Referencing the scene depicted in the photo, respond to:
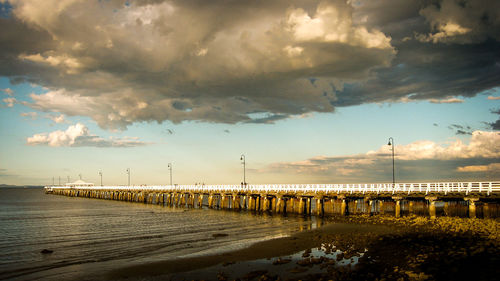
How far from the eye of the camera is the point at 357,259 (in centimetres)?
1761

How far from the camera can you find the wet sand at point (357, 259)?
14.3 metres

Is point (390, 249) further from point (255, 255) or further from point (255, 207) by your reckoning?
point (255, 207)

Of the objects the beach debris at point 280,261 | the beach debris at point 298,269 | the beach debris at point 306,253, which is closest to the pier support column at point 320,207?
the beach debris at point 306,253

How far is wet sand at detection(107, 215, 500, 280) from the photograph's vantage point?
1429 centimetres

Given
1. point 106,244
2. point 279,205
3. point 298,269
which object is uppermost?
point 298,269

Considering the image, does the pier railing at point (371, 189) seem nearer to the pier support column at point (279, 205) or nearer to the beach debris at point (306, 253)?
the pier support column at point (279, 205)

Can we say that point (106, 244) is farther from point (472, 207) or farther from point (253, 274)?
point (472, 207)

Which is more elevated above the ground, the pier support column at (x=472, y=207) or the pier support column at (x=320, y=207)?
Result: the pier support column at (x=472, y=207)

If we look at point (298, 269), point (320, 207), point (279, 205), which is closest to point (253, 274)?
point (298, 269)

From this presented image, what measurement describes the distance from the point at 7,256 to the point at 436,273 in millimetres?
24302

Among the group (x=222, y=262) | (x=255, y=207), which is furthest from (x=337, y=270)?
(x=255, y=207)

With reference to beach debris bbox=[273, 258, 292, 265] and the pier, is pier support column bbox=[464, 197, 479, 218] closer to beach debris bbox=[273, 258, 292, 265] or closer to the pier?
the pier

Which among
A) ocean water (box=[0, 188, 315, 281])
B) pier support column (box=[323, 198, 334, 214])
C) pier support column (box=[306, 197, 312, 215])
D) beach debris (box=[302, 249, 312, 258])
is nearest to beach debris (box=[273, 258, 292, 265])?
beach debris (box=[302, 249, 312, 258])

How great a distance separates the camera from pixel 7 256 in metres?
22.2
